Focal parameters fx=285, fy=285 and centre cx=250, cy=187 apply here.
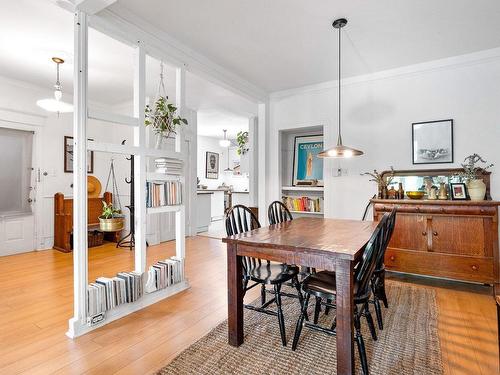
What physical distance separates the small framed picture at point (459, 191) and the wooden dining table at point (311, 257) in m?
1.69

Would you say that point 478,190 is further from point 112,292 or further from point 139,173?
point 112,292

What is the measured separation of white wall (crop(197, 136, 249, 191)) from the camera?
8.95 metres

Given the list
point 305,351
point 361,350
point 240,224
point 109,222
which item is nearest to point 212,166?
point 109,222

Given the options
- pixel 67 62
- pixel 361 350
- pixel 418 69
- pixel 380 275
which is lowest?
pixel 361 350

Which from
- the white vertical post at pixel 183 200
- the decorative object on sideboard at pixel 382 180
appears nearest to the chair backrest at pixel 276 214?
the white vertical post at pixel 183 200

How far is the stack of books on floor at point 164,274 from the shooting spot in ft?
8.98

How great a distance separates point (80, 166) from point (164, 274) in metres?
1.30

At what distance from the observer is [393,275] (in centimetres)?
361

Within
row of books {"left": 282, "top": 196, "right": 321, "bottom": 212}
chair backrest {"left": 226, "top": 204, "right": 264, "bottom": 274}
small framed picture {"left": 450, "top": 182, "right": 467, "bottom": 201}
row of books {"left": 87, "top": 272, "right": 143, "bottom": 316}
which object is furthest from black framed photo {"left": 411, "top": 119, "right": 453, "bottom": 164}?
row of books {"left": 87, "top": 272, "right": 143, "bottom": 316}

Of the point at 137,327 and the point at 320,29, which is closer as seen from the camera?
the point at 137,327

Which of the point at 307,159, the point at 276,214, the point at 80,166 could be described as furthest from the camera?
the point at 307,159

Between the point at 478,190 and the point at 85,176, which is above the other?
the point at 85,176

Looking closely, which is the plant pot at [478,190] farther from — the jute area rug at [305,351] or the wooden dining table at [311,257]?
the wooden dining table at [311,257]

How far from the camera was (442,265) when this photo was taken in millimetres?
3107
